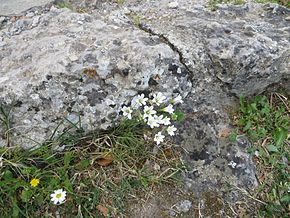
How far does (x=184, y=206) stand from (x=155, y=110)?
0.67 metres

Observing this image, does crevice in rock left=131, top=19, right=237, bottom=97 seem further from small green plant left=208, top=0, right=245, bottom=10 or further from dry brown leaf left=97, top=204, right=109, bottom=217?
dry brown leaf left=97, top=204, right=109, bottom=217

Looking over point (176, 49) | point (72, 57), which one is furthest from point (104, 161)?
point (176, 49)

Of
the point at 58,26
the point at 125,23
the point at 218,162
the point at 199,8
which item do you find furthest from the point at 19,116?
the point at 199,8

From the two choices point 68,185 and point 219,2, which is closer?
point 68,185

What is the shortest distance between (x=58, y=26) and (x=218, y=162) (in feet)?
4.96

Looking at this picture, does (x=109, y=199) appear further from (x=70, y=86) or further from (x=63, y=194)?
(x=70, y=86)

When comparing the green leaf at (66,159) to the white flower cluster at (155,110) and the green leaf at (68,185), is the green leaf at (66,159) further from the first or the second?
the white flower cluster at (155,110)

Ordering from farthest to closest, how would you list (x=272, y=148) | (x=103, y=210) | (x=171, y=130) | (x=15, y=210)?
(x=272, y=148) < (x=171, y=130) < (x=103, y=210) < (x=15, y=210)

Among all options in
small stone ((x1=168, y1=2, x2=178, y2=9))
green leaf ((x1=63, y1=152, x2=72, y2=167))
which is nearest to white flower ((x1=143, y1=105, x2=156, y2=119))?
green leaf ((x1=63, y1=152, x2=72, y2=167))

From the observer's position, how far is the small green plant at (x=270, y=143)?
288 centimetres

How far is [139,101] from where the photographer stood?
9.50ft

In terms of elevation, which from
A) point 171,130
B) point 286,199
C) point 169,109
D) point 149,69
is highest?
point 149,69

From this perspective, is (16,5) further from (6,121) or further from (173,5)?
(173,5)

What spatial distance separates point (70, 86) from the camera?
2828 mm
